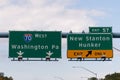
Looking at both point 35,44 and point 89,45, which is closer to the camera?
point 35,44

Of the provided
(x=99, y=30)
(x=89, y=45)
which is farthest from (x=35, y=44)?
(x=99, y=30)

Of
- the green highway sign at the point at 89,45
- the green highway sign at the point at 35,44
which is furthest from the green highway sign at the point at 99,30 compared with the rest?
the green highway sign at the point at 35,44

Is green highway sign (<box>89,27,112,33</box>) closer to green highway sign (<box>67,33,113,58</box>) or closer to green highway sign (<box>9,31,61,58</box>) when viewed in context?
green highway sign (<box>67,33,113,58</box>)

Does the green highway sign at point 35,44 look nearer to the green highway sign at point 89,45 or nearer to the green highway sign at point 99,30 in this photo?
the green highway sign at point 89,45

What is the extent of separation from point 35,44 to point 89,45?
4813 millimetres

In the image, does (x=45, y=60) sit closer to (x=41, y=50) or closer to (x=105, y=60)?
(x=41, y=50)

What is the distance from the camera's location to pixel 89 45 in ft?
169

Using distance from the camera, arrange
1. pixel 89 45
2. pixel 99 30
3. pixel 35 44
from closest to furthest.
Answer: pixel 35 44, pixel 99 30, pixel 89 45

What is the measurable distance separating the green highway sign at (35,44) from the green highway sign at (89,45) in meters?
1.17

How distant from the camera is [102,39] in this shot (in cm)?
5128

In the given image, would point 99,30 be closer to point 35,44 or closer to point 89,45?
point 89,45

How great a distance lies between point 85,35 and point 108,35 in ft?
6.68

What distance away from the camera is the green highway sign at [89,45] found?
51.2 meters

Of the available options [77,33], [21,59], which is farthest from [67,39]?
[21,59]
